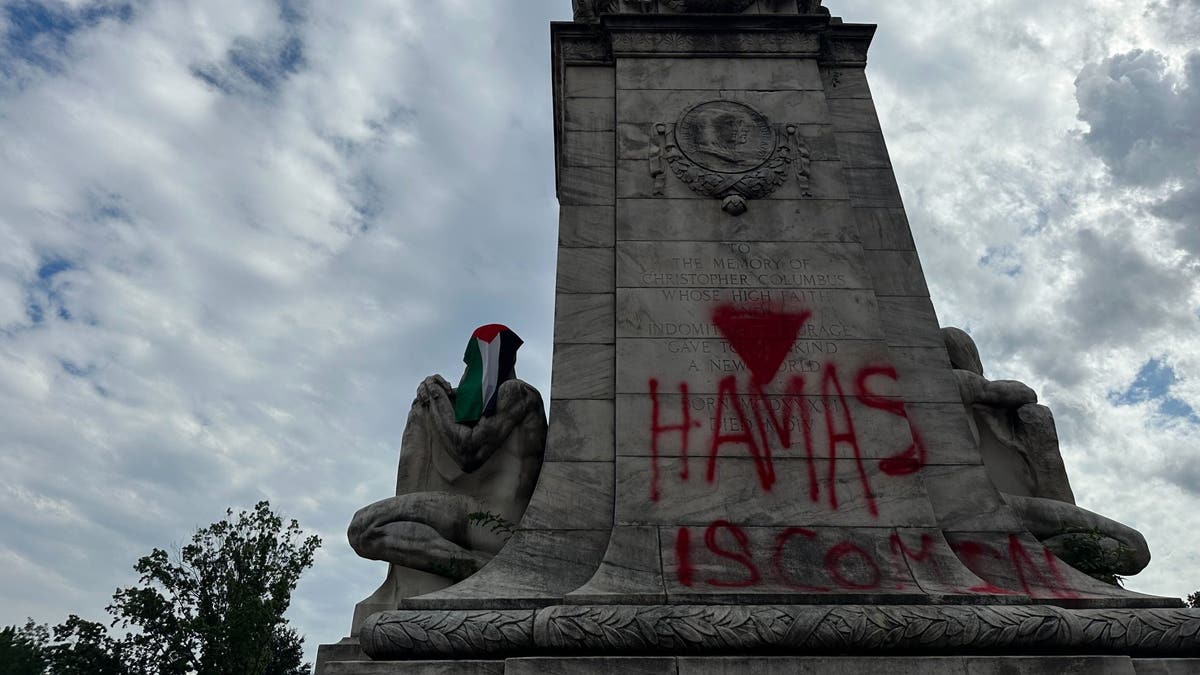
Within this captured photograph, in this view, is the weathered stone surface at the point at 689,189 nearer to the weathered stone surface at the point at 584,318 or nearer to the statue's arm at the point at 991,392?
the weathered stone surface at the point at 584,318

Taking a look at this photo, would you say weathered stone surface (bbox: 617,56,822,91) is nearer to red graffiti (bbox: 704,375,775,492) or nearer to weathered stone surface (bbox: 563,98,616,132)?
weathered stone surface (bbox: 563,98,616,132)

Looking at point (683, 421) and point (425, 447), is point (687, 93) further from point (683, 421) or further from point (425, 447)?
point (425, 447)

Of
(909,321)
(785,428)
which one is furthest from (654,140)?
(785,428)

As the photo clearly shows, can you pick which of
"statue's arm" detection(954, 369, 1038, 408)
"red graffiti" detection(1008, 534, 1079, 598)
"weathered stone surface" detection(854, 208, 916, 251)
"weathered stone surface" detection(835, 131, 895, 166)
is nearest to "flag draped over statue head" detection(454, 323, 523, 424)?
"weathered stone surface" detection(854, 208, 916, 251)

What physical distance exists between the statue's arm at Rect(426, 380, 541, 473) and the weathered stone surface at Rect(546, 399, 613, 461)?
0.79m

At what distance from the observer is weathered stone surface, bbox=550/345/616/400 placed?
30.5 ft

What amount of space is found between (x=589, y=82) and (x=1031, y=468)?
7.46 meters

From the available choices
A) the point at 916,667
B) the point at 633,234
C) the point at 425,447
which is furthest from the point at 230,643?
the point at 916,667

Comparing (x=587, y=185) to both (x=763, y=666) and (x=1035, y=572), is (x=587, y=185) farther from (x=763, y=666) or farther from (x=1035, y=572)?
(x=1035, y=572)

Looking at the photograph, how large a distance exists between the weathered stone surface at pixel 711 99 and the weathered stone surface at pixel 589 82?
0.34 meters

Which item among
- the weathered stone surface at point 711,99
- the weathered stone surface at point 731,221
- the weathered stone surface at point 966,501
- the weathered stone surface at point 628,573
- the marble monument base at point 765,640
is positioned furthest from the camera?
the weathered stone surface at point 711,99

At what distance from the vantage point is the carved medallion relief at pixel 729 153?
10469 millimetres

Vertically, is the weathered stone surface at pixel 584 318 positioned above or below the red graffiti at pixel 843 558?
above

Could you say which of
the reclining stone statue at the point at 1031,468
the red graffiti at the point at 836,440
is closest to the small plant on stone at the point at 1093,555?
the reclining stone statue at the point at 1031,468
